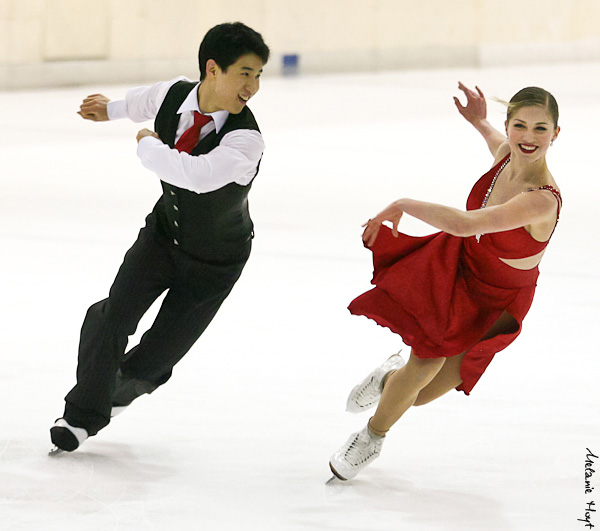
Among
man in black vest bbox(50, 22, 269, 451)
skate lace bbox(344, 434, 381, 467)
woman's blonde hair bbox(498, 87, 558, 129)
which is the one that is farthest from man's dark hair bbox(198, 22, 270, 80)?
skate lace bbox(344, 434, 381, 467)

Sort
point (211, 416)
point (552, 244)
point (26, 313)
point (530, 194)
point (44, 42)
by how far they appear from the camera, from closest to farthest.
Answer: point (530, 194) → point (211, 416) → point (26, 313) → point (552, 244) → point (44, 42)

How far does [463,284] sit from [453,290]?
0.12 ft

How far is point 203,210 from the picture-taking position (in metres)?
3.42

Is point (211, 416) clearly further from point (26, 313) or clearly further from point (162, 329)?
point (26, 313)

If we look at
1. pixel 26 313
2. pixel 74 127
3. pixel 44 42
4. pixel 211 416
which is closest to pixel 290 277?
pixel 26 313

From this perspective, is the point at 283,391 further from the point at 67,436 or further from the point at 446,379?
the point at 67,436

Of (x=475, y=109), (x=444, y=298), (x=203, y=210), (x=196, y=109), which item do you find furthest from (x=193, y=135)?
(x=475, y=109)

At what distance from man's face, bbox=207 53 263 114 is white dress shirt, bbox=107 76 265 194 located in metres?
0.03

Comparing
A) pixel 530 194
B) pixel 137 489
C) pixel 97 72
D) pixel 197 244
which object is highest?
pixel 530 194

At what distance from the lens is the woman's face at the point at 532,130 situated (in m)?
3.28

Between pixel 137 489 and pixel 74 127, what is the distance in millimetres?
7036

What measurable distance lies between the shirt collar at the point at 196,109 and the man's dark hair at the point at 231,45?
104 mm

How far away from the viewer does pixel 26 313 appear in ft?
16.4

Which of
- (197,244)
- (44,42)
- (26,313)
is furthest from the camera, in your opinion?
(44,42)
